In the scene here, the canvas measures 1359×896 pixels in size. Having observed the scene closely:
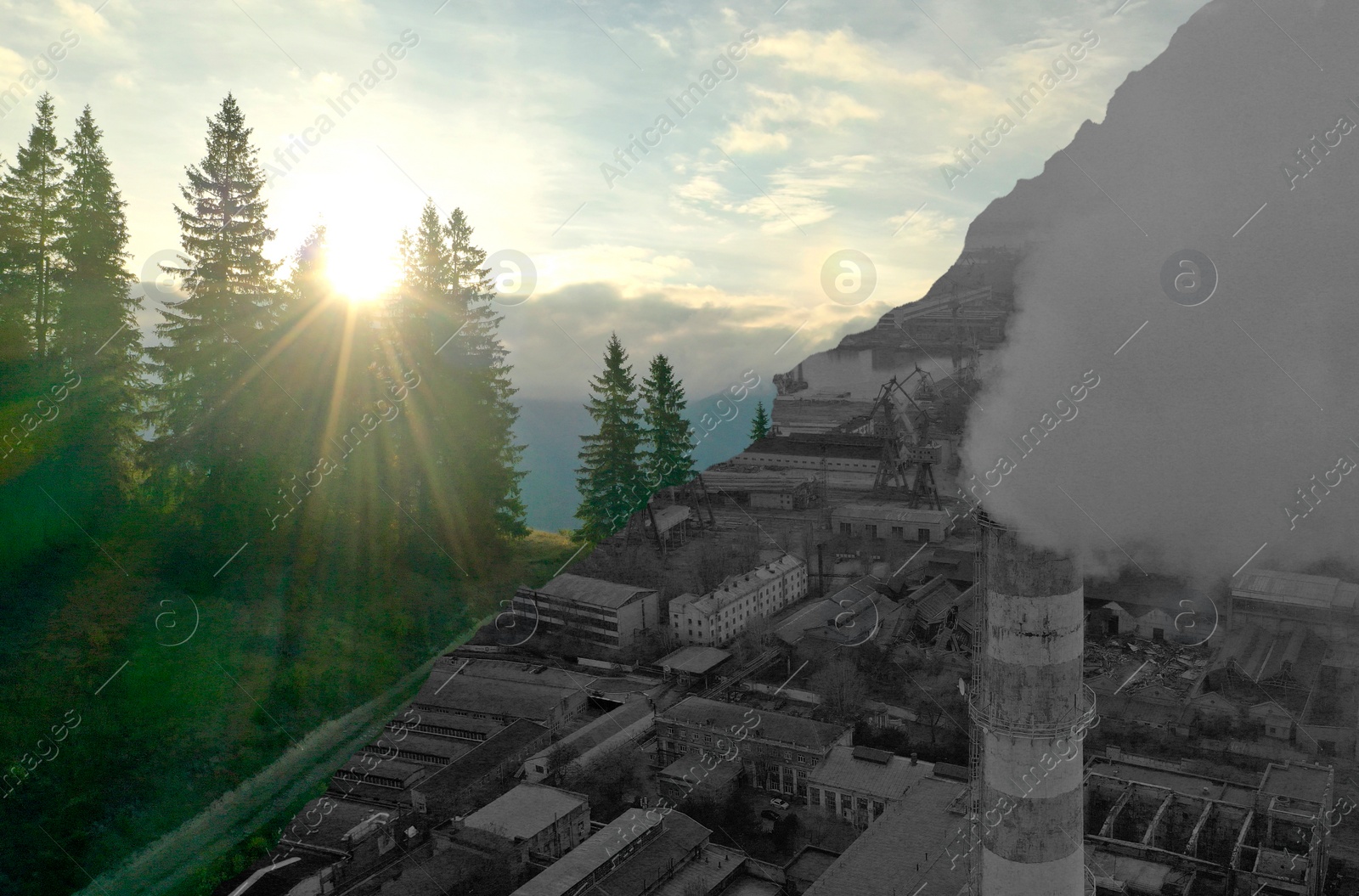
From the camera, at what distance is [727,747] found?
125 feet

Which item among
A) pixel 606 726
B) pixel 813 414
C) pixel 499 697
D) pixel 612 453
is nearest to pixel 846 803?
pixel 606 726

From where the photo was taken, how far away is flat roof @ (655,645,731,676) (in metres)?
43.6

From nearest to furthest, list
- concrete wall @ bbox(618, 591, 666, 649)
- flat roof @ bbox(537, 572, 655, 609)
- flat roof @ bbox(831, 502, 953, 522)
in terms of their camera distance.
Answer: flat roof @ bbox(537, 572, 655, 609), concrete wall @ bbox(618, 591, 666, 649), flat roof @ bbox(831, 502, 953, 522)

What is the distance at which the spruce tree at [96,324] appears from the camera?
20.7ft

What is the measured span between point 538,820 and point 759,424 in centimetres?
4280

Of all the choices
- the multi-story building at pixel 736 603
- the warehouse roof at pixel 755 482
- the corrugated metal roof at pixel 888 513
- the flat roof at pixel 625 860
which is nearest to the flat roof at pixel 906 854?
the flat roof at pixel 625 860

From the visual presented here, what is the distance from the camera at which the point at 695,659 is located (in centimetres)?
4450

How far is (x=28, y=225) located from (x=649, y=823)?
28.7 meters

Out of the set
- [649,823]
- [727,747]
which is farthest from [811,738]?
[649,823]

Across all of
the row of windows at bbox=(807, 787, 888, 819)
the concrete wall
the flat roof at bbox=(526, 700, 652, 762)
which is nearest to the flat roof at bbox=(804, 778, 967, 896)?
the row of windows at bbox=(807, 787, 888, 819)

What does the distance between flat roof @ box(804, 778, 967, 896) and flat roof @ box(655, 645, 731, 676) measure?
13.6 m

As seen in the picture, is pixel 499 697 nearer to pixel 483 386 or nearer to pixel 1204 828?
pixel 1204 828

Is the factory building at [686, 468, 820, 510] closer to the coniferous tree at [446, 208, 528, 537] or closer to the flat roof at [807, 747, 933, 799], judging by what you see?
the flat roof at [807, 747, 933, 799]

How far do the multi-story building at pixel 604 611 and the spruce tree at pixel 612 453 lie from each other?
9369mm
